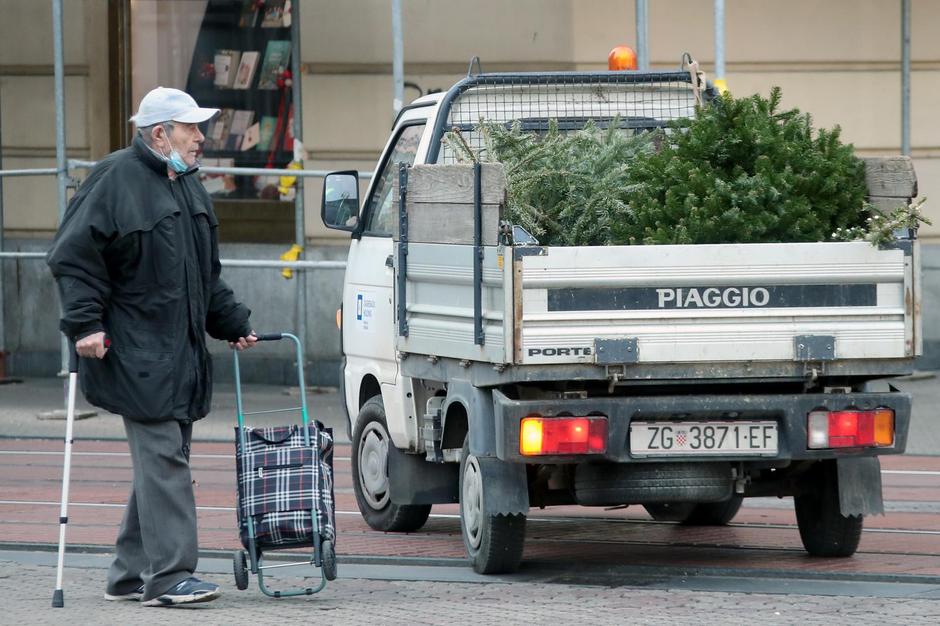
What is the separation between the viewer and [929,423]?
1291 cm

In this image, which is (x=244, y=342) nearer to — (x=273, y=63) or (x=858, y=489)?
(x=858, y=489)

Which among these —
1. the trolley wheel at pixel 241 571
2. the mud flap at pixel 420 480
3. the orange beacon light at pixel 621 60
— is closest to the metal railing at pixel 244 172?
the orange beacon light at pixel 621 60

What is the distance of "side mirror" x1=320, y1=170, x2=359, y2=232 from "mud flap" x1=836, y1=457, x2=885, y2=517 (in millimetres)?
2779

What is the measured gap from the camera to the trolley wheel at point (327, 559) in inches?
269

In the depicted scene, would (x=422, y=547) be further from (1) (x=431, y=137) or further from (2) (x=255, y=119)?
(2) (x=255, y=119)

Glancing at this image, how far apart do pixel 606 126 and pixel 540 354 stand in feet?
6.52

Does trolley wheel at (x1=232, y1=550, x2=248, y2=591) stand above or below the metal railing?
below

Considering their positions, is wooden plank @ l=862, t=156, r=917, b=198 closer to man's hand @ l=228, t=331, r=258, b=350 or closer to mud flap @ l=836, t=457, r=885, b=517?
mud flap @ l=836, t=457, r=885, b=517

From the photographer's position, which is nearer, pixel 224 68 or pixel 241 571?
pixel 241 571

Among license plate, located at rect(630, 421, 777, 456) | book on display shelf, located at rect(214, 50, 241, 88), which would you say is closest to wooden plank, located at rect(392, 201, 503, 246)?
license plate, located at rect(630, 421, 777, 456)

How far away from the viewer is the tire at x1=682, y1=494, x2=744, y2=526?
8875 mm

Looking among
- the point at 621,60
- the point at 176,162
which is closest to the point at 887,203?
the point at 621,60

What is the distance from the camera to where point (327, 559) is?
22.4 ft

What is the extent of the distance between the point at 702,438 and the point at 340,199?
2615mm
